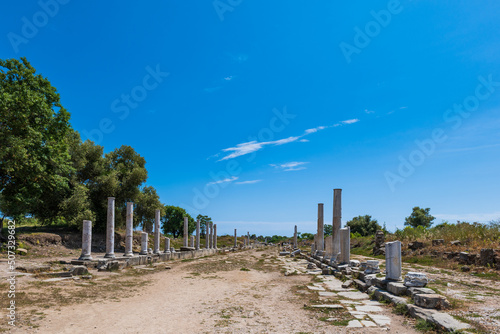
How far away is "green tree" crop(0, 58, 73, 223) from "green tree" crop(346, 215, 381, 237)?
139ft

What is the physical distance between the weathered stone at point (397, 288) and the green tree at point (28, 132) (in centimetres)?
1833

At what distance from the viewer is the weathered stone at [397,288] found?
8.56 meters

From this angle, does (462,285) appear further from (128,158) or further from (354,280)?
(128,158)

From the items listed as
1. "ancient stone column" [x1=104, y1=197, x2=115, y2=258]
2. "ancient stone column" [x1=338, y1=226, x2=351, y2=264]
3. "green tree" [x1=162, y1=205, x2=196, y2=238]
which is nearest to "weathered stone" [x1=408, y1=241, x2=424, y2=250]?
"ancient stone column" [x1=338, y1=226, x2=351, y2=264]

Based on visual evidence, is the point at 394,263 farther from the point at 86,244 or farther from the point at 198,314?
the point at 86,244

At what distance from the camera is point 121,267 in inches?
682

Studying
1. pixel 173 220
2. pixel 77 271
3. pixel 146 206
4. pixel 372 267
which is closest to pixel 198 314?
pixel 372 267

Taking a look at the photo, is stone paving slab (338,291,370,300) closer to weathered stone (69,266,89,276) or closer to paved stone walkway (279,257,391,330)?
paved stone walkway (279,257,391,330)

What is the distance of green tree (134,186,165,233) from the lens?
37216 millimetres

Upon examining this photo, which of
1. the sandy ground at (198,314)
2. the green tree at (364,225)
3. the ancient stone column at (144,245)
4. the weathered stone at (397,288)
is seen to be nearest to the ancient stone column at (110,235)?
the ancient stone column at (144,245)

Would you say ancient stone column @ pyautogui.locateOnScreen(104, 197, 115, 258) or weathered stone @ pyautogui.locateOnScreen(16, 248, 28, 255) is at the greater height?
ancient stone column @ pyautogui.locateOnScreen(104, 197, 115, 258)

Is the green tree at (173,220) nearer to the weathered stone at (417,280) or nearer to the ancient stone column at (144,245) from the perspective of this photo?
the ancient stone column at (144,245)

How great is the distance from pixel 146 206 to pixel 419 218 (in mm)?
41941

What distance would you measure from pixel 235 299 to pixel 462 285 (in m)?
7.57
